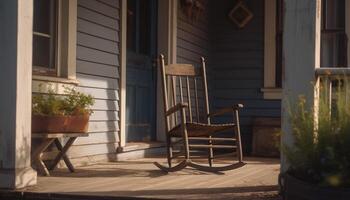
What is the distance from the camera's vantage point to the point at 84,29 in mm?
5168

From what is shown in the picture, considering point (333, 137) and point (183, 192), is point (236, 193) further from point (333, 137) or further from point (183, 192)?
point (333, 137)

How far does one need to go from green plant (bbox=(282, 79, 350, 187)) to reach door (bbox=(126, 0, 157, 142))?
309 centimetres

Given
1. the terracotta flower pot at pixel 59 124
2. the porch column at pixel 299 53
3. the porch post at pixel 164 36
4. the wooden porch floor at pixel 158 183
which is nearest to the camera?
the porch column at pixel 299 53

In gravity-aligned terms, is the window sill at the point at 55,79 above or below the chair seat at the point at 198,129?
above

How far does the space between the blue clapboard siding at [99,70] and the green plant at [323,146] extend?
93.6 inches

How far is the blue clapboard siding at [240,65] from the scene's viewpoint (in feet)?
24.8

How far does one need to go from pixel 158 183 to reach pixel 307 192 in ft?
4.44

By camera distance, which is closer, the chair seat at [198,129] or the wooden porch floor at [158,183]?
the wooden porch floor at [158,183]

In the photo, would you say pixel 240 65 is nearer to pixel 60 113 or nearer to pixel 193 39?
pixel 193 39

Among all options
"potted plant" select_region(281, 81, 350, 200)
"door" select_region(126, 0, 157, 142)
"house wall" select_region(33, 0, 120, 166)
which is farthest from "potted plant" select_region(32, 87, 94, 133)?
"potted plant" select_region(281, 81, 350, 200)

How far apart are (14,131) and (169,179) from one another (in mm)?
1182

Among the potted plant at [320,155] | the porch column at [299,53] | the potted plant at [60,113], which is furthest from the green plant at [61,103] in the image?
the potted plant at [320,155]

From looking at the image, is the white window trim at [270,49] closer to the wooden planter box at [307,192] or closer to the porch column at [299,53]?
the porch column at [299,53]

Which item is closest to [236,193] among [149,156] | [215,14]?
[149,156]
